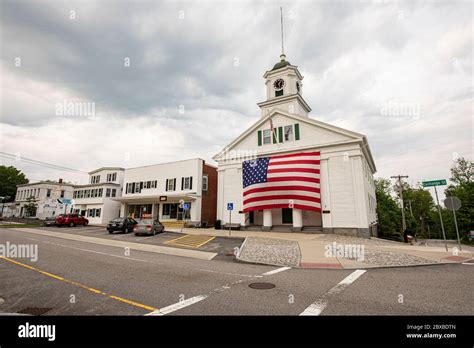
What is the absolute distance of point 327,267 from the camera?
970cm

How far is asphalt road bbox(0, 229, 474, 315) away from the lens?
5039mm

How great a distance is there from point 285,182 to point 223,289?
17.1 metres

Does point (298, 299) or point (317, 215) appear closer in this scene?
point (298, 299)

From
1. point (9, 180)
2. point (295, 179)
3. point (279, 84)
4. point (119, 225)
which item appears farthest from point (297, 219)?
point (9, 180)

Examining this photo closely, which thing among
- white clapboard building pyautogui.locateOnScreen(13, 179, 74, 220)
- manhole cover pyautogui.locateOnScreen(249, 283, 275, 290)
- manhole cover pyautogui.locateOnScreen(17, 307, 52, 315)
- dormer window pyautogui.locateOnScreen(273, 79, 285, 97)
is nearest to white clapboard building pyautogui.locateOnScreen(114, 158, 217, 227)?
dormer window pyautogui.locateOnScreen(273, 79, 285, 97)

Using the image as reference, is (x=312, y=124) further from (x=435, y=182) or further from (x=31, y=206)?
(x=31, y=206)

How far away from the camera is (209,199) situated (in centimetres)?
3133

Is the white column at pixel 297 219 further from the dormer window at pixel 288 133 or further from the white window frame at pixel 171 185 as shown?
the white window frame at pixel 171 185

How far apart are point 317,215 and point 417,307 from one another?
19984mm

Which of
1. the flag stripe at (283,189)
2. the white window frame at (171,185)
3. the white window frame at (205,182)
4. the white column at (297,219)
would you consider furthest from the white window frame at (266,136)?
the white window frame at (171,185)

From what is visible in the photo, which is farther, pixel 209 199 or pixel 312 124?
pixel 209 199

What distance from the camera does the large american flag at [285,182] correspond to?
21.9 meters
